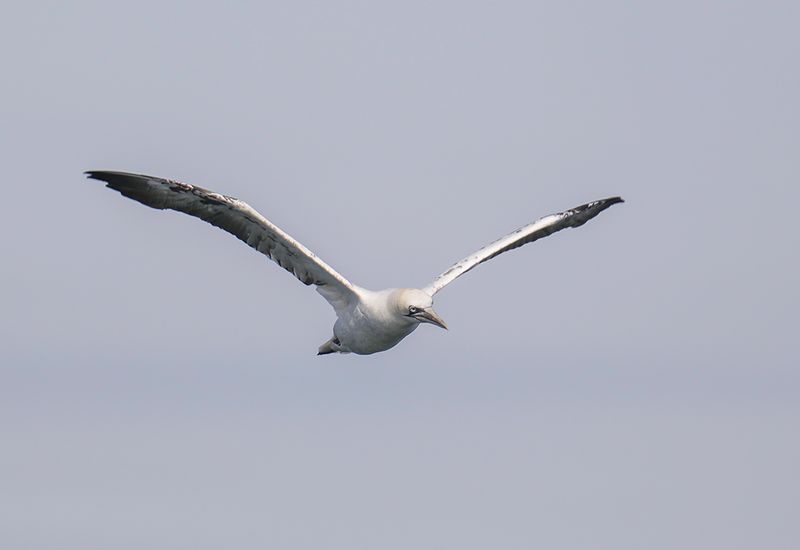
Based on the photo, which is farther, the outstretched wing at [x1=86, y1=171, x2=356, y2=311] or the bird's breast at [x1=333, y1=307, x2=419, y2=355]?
the bird's breast at [x1=333, y1=307, x2=419, y2=355]

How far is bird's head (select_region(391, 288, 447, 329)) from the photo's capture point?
3209 centimetres

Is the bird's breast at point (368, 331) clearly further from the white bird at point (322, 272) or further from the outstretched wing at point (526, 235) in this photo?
the outstretched wing at point (526, 235)

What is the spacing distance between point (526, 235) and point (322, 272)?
20.9 ft

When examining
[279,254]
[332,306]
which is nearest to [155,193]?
[279,254]

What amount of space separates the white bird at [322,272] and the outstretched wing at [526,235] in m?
0.04

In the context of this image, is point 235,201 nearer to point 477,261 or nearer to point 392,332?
point 392,332

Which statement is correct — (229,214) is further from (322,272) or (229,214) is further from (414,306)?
(414,306)

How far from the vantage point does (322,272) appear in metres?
33.3

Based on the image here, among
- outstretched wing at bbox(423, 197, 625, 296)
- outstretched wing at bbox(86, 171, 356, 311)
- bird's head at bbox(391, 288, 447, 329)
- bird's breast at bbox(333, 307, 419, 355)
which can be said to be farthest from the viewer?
outstretched wing at bbox(423, 197, 625, 296)

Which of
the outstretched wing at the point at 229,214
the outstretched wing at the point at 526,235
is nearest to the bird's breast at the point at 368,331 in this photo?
the outstretched wing at the point at 229,214

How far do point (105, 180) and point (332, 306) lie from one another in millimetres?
6413

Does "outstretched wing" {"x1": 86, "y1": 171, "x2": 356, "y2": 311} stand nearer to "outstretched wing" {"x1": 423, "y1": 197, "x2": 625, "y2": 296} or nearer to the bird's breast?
the bird's breast

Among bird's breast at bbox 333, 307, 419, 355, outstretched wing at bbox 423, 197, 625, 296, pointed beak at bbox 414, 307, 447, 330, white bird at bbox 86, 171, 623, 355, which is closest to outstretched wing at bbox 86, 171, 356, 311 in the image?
white bird at bbox 86, 171, 623, 355

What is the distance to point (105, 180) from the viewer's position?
30719 mm
